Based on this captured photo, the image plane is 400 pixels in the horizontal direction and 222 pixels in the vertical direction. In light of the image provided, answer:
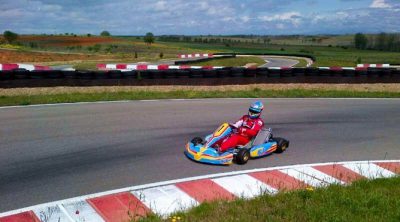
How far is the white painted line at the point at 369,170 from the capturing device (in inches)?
276

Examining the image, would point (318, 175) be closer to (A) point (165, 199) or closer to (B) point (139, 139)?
(A) point (165, 199)

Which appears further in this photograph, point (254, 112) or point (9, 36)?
point (9, 36)

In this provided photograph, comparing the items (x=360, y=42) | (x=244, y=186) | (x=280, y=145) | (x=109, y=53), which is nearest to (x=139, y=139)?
(x=280, y=145)

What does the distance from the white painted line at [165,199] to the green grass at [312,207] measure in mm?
320

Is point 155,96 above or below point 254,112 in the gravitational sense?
below

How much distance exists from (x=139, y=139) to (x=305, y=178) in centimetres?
369

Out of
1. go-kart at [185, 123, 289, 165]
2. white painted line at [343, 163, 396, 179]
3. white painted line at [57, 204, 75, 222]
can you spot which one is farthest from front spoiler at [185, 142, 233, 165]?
white painted line at [57, 204, 75, 222]

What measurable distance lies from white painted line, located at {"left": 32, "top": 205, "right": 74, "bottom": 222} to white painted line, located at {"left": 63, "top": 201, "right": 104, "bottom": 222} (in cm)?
8

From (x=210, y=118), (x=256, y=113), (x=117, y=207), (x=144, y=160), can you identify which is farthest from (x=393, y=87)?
(x=117, y=207)

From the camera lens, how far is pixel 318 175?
699cm

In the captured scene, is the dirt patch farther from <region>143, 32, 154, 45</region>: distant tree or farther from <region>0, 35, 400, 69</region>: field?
<region>143, 32, 154, 45</region>: distant tree

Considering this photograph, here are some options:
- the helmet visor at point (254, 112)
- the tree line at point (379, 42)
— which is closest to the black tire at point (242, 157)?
the helmet visor at point (254, 112)

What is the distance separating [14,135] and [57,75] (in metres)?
8.66

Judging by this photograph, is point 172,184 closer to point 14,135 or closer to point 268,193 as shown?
point 268,193
